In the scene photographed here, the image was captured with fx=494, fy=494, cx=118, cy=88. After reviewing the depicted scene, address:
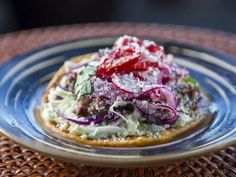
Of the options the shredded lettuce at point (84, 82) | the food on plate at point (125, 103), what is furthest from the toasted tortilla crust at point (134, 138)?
the shredded lettuce at point (84, 82)

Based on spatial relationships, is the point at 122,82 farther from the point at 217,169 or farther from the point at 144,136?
the point at 217,169

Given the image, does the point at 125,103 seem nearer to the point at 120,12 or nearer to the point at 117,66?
the point at 117,66

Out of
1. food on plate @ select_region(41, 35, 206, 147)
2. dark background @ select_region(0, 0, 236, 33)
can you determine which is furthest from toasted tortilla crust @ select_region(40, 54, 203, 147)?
dark background @ select_region(0, 0, 236, 33)

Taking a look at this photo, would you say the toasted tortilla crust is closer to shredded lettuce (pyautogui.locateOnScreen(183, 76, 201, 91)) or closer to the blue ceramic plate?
the blue ceramic plate

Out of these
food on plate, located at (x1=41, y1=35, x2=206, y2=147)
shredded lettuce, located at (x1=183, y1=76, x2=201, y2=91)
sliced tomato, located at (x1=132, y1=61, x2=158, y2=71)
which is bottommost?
food on plate, located at (x1=41, y1=35, x2=206, y2=147)

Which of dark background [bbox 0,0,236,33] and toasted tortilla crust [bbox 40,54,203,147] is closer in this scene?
toasted tortilla crust [bbox 40,54,203,147]

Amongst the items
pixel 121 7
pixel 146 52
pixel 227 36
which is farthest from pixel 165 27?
pixel 121 7
